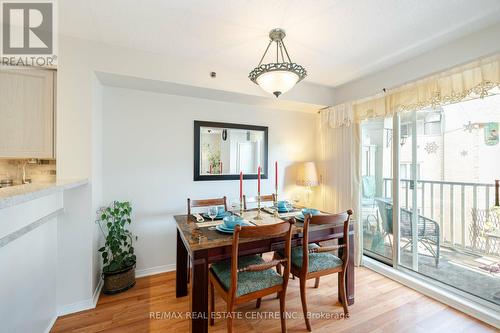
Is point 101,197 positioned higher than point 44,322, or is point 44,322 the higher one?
point 101,197

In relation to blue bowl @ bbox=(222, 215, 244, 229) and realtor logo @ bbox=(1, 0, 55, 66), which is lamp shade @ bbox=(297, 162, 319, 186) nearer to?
blue bowl @ bbox=(222, 215, 244, 229)

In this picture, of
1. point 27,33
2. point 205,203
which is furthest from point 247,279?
point 27,33

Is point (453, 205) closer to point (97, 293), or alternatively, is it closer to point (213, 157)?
point (213, 157)

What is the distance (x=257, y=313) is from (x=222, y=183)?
1.59m

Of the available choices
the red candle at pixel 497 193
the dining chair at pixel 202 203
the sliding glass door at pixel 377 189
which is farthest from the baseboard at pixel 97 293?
the red candle at pixel 497 193

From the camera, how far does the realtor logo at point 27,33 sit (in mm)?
1680

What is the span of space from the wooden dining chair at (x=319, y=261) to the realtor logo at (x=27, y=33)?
2.63m

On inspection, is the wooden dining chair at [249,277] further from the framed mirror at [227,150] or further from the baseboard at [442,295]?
the baseboard at [442,295]

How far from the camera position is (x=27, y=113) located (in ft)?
6.73

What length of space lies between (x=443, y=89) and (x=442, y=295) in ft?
6.46

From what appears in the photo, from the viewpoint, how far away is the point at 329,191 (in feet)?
11.1

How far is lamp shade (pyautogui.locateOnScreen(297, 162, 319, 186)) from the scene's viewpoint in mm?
3266

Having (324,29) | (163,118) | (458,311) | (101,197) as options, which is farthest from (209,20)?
(458,311)

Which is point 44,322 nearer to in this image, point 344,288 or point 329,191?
point 344,288
